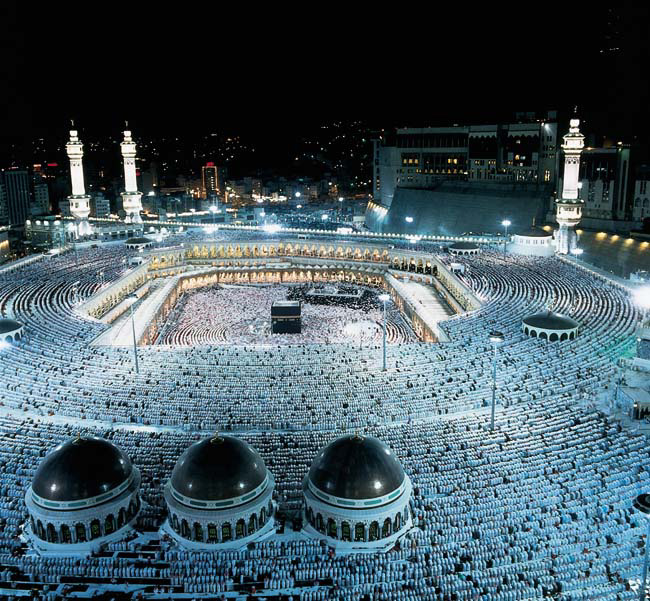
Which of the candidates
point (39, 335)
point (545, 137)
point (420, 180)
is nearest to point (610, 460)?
point (39, 335)

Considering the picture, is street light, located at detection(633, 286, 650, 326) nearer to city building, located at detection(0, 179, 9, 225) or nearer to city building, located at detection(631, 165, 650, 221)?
city building, located at detection(631, 165, 650, 221)

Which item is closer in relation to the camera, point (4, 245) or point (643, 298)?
point (643, 298)

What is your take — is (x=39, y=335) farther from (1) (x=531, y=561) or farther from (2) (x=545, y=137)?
(2) (x=545, y=137)

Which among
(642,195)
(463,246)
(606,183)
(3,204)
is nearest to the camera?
(642,195)

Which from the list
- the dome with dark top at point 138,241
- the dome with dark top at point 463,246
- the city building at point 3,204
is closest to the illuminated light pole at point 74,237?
the dome with dark top at point 138,241

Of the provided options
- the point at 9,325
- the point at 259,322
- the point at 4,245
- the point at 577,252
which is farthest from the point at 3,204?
the point at 577,252

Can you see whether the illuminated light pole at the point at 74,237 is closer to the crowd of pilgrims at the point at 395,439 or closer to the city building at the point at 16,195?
the crowd of pilgrims at the point at 395,439

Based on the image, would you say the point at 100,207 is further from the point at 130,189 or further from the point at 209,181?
the point at 130,189
